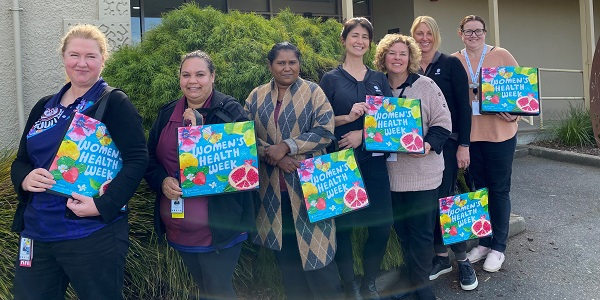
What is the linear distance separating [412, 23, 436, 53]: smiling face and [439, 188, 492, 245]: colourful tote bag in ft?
3.75

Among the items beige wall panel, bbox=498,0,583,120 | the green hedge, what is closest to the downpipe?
the green hedge

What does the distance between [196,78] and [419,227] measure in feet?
6.05

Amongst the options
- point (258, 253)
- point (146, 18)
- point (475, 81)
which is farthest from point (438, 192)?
point (146, 18)

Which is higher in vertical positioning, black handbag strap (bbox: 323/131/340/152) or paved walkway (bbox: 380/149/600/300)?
black handbag strap (bbox: 323/131/340/152)

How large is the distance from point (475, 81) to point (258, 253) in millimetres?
2211

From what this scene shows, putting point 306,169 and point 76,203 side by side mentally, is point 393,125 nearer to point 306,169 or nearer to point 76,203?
point 306,169

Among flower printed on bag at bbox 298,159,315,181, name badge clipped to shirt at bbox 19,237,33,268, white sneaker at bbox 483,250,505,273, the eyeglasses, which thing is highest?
the eyeglasses

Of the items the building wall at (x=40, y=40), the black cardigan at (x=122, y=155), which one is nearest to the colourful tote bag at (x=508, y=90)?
the black cardigan at (x=122, y=155)

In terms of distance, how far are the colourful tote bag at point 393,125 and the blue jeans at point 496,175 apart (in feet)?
3.26

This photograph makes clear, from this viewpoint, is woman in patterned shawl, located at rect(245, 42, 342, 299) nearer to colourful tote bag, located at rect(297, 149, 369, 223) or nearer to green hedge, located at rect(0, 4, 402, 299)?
colourful tote bag, located at rect(297, 149, 369, 223)

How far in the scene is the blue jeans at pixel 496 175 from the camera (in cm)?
392

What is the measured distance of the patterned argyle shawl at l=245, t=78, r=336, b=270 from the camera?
2.93 meters

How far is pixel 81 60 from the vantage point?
7.61 feet

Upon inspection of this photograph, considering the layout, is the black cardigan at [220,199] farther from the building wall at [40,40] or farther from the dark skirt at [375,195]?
the building wall at [40,40]
